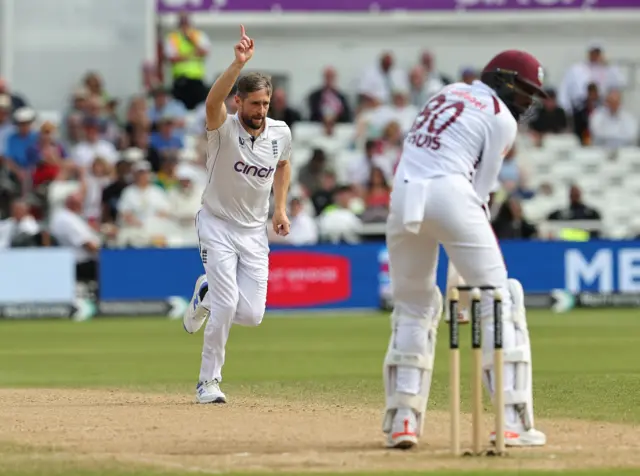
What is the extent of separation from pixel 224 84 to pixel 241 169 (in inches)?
34.7

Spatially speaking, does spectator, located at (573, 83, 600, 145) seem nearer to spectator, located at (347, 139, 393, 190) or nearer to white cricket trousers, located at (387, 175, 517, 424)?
spectator, located at (347, 139, 393, 190)

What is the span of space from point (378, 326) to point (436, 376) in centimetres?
561

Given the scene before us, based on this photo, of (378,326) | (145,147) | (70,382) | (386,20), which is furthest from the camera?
(386,20)

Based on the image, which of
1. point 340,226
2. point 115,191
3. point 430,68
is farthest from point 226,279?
point 430,68

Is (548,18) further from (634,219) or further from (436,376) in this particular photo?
(436,376)

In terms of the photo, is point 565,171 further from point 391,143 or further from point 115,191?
point 115,191

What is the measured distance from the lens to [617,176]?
78.0 ft

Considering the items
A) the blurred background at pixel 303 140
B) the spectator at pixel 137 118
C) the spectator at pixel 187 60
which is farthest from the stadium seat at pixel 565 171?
the spectator at pixel 137 118

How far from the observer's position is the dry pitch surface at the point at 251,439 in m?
6.49

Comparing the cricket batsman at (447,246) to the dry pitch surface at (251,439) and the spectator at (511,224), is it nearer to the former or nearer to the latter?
the dry pitch surface at (251,439)

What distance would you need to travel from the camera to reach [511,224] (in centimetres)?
2016

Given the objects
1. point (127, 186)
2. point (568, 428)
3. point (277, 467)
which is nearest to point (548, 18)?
point (127, 186)

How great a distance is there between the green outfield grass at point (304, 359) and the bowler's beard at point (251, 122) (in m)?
1.84

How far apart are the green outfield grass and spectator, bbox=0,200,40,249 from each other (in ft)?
4.10
